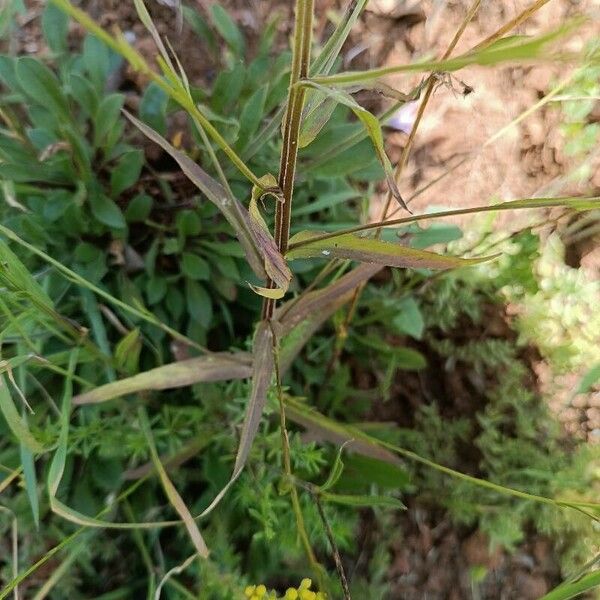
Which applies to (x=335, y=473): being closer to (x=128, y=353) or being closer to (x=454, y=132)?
(x=128, y=353)

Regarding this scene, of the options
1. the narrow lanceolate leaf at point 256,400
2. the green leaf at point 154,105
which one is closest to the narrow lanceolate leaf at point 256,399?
the narrow lanceolate leaf at point 256,400

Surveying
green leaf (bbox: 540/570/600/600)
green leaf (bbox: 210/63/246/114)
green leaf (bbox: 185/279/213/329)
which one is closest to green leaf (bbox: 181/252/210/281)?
green leaf (bbox: 185/279/213/329)

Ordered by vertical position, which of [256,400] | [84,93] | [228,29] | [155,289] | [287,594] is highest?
[228,29]

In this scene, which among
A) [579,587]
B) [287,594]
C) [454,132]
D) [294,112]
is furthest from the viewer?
[454,132]

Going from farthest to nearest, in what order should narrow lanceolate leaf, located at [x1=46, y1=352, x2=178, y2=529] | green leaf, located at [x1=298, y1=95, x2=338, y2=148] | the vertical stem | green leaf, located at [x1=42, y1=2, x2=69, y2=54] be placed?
green leaf, located at [x1=42, y1=2, x2=69, y2=54], narrow lanceolate leaf, located at [x1=46, y1=352, x2=178, y2=529], green leaf, located at [x1=298, y1=95, x2=338, y2=148], the vertical stem

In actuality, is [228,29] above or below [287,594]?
above

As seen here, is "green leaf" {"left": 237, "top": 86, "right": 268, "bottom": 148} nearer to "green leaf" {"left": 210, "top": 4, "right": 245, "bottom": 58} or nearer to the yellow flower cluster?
"green leaf" {"left": 210, "top": 4, "right": 245, "bottom": 58}

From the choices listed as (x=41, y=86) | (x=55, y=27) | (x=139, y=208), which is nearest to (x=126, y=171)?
(x=139, y=208)
